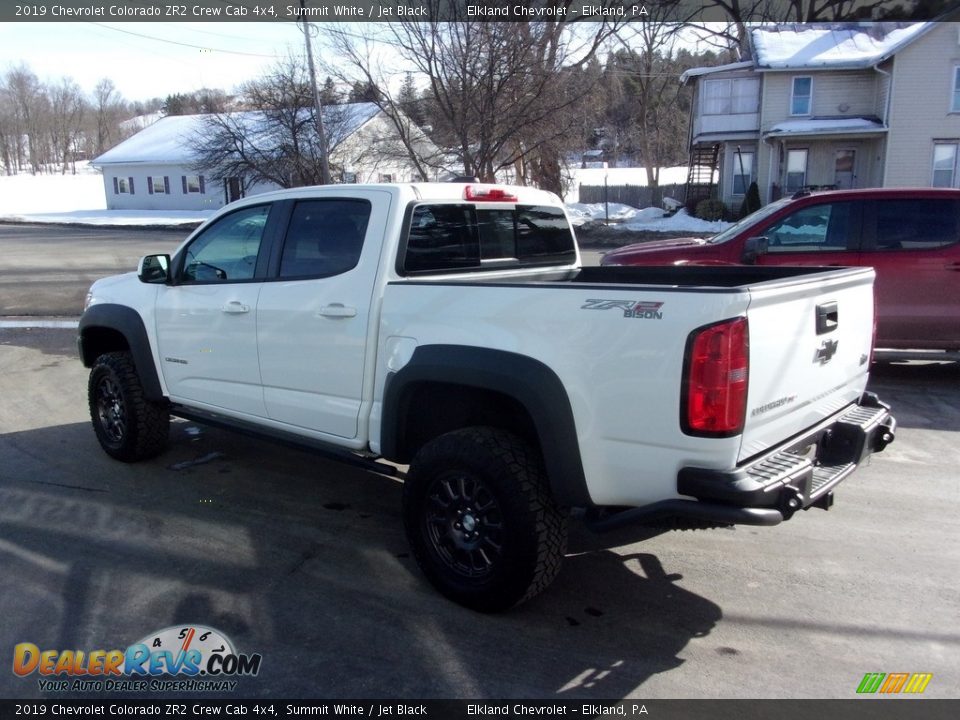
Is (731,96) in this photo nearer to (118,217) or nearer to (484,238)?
(484,238)

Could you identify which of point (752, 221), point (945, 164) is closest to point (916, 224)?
point (752, 221)

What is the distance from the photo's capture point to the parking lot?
3.30m

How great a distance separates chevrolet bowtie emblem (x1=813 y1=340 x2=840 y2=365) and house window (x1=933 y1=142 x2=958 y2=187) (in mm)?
29283

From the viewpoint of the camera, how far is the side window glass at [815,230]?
8047 mm

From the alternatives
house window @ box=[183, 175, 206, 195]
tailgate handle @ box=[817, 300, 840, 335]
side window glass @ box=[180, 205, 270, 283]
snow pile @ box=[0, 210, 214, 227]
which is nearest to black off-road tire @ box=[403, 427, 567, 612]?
tailgate handle @ box=[817, 300, 840, 335]

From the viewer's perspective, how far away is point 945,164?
93.9ft

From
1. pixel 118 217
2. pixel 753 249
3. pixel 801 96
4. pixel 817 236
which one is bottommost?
pixel 118 217

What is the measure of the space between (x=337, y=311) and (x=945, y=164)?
100 ft

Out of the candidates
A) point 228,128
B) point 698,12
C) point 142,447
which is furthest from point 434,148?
point 142,447

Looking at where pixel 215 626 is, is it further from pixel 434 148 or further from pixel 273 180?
pixel 273 180

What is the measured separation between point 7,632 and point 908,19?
38720mm

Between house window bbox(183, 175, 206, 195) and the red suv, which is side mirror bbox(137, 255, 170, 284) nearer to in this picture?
the red suv

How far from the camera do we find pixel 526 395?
3.46 m

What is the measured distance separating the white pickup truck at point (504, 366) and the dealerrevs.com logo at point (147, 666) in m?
1.03
